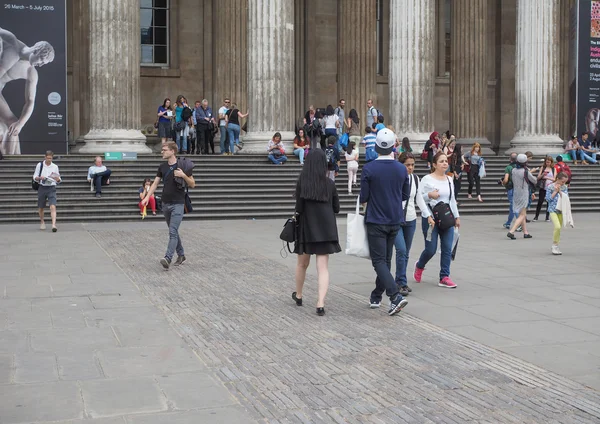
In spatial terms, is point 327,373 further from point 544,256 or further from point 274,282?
point 544,256

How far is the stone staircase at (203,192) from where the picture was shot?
71.9 feet

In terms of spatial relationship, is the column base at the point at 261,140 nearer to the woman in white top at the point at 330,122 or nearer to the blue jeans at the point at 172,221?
the woman in white top at the point at 330,122

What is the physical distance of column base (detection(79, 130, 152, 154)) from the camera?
24516mm

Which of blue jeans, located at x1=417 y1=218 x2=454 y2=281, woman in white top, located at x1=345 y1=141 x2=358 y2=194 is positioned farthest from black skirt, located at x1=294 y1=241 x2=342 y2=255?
woman in white top, located at x1=345 y1=141 x2=358 y2=194

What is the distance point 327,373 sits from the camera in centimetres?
725

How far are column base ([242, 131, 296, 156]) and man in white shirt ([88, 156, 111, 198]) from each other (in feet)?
15.5

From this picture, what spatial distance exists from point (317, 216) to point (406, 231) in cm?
175

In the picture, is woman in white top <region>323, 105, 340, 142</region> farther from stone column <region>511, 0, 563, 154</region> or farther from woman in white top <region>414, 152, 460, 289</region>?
woman in white top <region>414, 152, 460, 289</region>

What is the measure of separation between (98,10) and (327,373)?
61.5 ft

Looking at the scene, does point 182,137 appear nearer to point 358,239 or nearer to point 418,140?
point 418,140

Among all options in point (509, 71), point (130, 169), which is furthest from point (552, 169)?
point (509, 71)

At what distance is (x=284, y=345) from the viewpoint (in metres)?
8.26

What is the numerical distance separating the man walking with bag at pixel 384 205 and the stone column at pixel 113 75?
15667 mm

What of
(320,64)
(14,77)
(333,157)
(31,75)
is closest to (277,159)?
(333,157)
